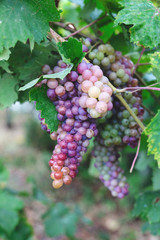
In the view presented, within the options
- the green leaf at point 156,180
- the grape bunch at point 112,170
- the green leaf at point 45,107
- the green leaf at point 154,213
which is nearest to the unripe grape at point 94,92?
the green leaf at point 45,107

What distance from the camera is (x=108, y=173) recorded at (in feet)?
2.42

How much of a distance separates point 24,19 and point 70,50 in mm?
131

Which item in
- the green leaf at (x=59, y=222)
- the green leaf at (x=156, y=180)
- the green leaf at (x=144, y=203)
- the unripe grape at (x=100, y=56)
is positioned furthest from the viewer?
the green leaf at (x=59, y=222)

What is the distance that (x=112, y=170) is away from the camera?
734 millimetres

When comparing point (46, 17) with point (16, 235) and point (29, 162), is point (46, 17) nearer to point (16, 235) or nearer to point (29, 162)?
point (16, 235)

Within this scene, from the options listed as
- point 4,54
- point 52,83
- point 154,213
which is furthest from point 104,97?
point 154,213

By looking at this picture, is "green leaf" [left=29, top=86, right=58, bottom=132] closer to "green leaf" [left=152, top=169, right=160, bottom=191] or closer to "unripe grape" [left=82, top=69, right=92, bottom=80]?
"unripe grape" [left=82, top=69, right=92, bottom=80]

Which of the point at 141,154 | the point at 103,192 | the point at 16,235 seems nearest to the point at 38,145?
the point at 103,192

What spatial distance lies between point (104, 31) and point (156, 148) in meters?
0.50

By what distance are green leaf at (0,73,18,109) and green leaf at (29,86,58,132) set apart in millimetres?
179

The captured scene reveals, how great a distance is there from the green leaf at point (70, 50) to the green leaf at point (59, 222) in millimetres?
2290

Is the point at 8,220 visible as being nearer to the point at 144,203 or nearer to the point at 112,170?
the point at 144,203

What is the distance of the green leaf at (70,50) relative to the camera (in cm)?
52

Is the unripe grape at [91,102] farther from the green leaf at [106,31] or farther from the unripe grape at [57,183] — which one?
the green leaf at [106,31]
